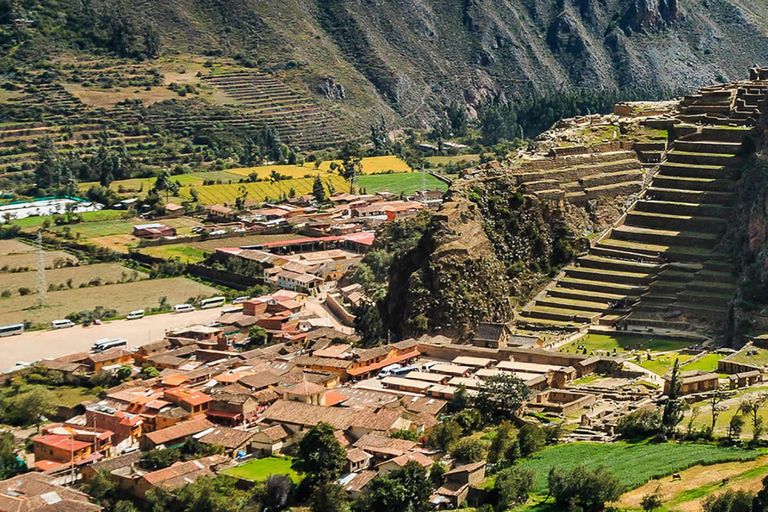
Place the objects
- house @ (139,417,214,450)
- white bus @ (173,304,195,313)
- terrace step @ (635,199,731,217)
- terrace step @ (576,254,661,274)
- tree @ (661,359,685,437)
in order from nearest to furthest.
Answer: tree @ (661,359,685,437)
house @ (139,417,214,450)
terrace step @ (576,254,661,274)
terrace step @ (635,199,731,217)
white bus @ (173,304,195,313)

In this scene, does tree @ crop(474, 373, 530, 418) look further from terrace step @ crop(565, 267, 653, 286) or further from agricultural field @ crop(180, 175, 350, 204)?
agricultural field @ crop(180, 175, 350, 204)

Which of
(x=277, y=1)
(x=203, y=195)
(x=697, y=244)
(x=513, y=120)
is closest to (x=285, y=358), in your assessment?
(x=697, y=244)

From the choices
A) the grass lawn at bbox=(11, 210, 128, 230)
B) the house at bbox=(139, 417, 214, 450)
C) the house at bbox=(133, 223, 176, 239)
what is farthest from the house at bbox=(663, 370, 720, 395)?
the grass lawn at bbox=(11, 210, 128, 230)

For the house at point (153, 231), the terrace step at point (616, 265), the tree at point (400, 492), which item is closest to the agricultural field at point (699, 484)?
the tree at point (400, 492)

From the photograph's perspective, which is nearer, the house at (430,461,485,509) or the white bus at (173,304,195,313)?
the house at (430,461,485,509)

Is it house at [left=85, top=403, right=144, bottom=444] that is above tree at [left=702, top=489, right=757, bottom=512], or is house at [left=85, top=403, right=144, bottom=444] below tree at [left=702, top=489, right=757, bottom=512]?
below

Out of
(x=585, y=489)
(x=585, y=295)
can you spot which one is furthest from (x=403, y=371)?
(x=585, y=489)

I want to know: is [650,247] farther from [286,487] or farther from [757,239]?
[286,487]
